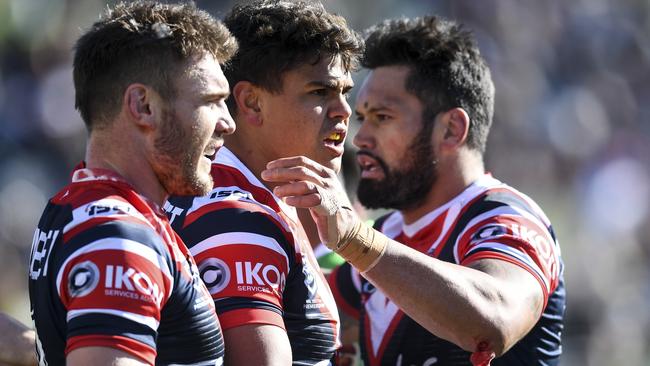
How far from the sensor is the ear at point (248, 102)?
126 inches

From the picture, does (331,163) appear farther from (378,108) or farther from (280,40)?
(378,108)

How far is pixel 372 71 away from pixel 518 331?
1.69 m

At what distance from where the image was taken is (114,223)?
88.2 inches

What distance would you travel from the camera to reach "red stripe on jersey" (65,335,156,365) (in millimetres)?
2098

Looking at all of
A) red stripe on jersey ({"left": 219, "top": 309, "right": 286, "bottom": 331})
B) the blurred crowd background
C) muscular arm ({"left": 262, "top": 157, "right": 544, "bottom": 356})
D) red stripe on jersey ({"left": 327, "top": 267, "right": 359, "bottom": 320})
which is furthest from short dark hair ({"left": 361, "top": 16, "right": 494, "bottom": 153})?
the blurred crowd background

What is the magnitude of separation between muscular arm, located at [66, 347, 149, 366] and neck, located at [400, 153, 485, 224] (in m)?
2.37

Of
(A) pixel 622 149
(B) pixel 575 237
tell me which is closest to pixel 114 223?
(B) pixel 575 237

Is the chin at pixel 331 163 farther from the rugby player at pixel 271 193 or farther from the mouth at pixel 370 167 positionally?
the mouth at pixel 370 167

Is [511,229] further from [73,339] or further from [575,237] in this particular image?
[575,237]

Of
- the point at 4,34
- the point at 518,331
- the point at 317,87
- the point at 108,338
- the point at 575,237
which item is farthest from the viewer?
the point at 575,237

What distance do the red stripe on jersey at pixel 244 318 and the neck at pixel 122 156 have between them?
0.39 metres

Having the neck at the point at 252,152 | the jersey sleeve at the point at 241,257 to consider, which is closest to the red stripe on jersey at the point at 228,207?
the jersey sleeve at the point at 241,257

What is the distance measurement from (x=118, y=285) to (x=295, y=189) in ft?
2.42

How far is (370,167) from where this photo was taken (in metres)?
4.55
